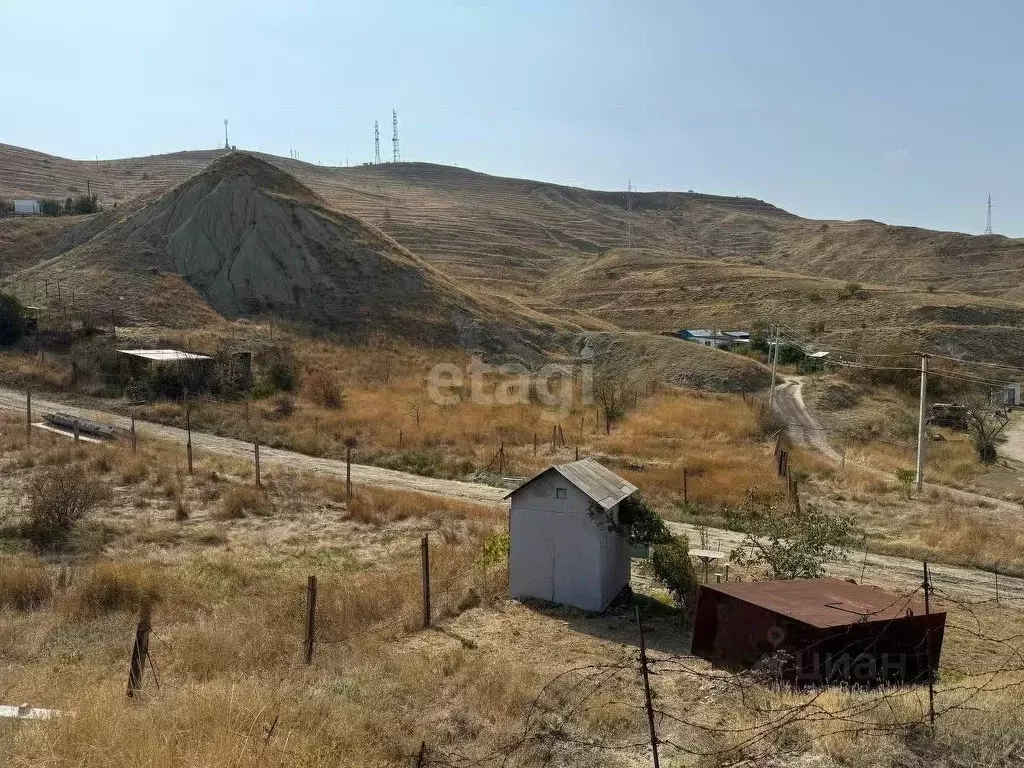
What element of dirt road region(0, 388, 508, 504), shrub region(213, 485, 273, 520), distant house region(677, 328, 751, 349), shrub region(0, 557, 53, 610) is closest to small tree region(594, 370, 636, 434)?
dirt road region(0, 388, 508, 504)

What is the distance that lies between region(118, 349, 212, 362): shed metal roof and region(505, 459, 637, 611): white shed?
27381 millimetres

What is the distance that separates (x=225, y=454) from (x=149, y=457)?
3230 millimetres

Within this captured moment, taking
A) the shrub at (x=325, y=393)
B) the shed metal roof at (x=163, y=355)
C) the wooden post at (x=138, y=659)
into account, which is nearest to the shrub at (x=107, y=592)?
the wooden post at (x=138, y=659)

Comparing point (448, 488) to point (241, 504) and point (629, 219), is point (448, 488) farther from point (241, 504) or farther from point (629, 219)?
point (629, 219)

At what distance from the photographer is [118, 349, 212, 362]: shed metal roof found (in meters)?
34.9

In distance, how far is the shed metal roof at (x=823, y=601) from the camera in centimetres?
858

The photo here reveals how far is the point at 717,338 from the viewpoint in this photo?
65688 millimetres

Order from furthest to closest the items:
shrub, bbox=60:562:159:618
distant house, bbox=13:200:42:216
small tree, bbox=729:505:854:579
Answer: distant house, bbox=13:200:42:216
small tree, bbox=729:505:854:579
shrub, bbox=60:562:159:618

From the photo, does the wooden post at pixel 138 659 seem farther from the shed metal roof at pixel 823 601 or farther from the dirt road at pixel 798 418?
the dirt road at pixel 798 418

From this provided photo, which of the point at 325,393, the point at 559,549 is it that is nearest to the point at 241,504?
the point at 559,549

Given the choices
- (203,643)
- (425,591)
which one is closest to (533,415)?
(425,591)

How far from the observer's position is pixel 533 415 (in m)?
35.0

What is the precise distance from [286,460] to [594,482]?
16.5m

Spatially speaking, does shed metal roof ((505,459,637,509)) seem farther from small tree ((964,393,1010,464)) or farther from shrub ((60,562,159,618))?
small tree ((964,393,1010,464))
